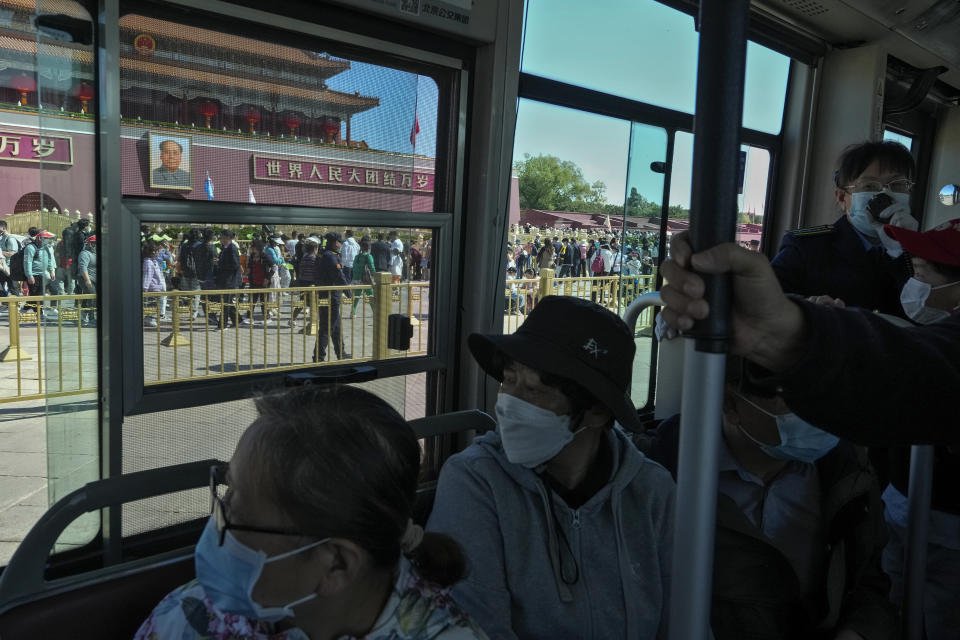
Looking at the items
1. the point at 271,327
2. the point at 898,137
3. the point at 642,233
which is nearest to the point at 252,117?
the point at 271,327

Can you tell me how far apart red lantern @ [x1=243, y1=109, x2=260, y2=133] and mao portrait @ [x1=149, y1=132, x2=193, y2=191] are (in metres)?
0.22

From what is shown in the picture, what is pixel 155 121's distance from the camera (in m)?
2.17

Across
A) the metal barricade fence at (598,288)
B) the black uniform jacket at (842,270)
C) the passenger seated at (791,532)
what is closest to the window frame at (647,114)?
the metal barricade fence at (598,288)

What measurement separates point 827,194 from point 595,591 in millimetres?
4359

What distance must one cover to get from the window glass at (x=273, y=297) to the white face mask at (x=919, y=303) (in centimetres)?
177

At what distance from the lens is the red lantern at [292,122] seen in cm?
244

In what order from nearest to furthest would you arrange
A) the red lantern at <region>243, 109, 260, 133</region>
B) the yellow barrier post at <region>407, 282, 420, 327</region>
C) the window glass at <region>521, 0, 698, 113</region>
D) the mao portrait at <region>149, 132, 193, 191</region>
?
the mao portrait at <region>149, 132, 193, 191</region> → the red lantern at <region>243, 109, 260, 133</region> → the yellow barrier post at <region>407, 282, 420, 327</region> → the window glass at <region>521, 0, 698, 113</region>

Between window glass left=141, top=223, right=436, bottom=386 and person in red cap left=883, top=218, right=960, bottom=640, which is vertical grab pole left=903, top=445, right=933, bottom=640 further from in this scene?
window glass left=141, top=223, right=436, bottom=386

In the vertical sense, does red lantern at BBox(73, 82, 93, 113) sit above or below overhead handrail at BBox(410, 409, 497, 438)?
above

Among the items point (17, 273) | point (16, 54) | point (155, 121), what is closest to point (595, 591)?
point (155, 121)

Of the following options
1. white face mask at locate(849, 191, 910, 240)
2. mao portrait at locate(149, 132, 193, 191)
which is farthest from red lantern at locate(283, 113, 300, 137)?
white face mask at locate(849, 191, 910, 240)

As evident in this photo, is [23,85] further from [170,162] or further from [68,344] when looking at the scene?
[68,344]

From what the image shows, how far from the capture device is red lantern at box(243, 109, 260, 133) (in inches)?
92.7

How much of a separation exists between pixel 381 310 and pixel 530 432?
1.37 m
